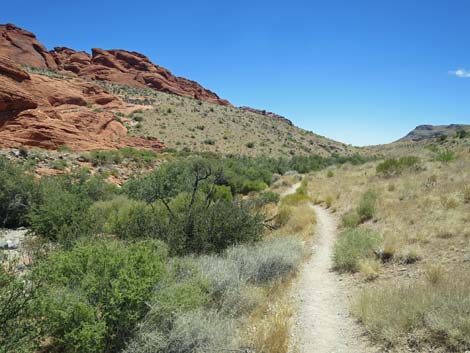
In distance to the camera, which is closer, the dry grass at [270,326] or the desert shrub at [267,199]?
the dry grass at [270,326]

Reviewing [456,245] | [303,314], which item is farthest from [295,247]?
[456,245]

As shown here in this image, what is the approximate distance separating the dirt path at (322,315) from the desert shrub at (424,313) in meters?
0.31

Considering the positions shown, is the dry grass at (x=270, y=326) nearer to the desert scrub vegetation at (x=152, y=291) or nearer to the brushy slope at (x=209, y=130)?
the desert scrub vegetation at (x=152, y=291)

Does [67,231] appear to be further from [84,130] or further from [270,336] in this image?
[84,130]

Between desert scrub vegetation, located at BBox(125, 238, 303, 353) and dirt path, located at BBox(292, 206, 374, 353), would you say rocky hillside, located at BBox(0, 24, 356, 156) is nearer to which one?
desert scrub vegetation, located at BBox(125, 238, 303, 353)

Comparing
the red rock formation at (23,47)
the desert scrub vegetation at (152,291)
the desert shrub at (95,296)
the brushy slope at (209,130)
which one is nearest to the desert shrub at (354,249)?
the desert scrub vegetation at (152,291)

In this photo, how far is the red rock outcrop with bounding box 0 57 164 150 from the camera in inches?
993

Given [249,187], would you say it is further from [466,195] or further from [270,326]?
[270,326]

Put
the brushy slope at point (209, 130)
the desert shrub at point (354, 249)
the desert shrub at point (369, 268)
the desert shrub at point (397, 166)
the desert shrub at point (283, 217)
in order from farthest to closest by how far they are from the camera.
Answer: the brushy slope at point (209, 130) < the desert shrub at point (397, 166) < the desert shrub at point (283, 217) < the desert shrub at point (354, 249) < the desert shrub at point (369, 268)

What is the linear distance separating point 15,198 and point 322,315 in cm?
1230

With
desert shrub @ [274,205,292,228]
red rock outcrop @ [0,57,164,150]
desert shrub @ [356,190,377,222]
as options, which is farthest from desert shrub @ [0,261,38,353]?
red rock outcrop @ [0,57,164,150]

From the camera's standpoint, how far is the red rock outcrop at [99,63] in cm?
6353

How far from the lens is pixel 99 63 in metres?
78.9

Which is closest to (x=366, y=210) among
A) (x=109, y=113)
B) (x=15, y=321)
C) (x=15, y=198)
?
(x=15, y=321)
